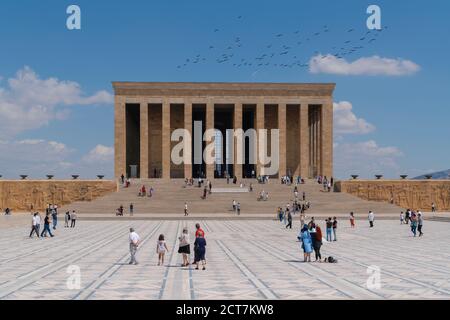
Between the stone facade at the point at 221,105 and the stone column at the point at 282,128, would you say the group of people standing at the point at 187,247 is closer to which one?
the stone facade at the point at 221,105

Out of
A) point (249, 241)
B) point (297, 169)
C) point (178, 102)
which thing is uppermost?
point (178, 102)

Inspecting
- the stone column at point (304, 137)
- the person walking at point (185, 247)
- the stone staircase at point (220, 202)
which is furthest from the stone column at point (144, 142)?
the person walking at point (185, 247)

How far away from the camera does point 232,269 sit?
16172mm

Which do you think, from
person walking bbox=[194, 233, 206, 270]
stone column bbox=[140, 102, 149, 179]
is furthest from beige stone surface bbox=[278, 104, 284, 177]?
person walking bbox=[194, 233, 206, 270]

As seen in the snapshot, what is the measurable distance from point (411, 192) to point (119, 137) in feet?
97.7

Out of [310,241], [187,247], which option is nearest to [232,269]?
[187,247]

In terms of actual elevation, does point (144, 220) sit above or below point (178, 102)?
below

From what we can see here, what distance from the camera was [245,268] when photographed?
53.9ft

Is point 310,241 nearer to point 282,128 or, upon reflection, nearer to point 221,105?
point 282,128

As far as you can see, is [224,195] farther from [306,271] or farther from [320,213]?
[306,271]

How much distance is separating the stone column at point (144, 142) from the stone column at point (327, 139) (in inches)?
736

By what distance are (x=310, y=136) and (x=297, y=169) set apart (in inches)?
235

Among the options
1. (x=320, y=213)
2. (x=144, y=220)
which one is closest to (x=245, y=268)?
(x=144, y=220)

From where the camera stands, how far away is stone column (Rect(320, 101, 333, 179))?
63531mm
